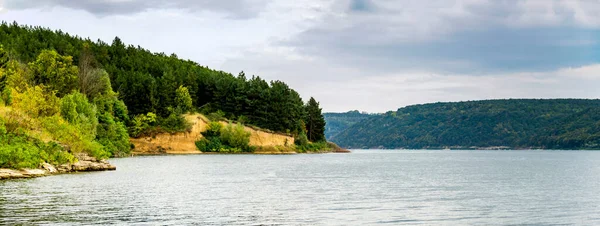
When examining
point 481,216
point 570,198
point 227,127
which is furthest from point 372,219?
point 227,127

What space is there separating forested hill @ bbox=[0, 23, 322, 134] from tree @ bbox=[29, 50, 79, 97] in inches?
1042

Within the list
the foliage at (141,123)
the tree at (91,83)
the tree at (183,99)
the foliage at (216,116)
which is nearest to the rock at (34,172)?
the tree at (91,83)

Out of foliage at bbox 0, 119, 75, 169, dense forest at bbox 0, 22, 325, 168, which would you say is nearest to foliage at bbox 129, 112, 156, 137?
dense forest at bbox 0, 22, 325, 168

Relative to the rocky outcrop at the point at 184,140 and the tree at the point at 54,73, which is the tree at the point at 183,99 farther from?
the tree at the point at 54,73

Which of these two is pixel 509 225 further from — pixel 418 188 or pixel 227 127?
pixel 227 127

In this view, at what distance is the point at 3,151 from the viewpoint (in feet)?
168

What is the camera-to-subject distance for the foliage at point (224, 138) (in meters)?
139

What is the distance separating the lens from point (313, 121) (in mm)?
174000

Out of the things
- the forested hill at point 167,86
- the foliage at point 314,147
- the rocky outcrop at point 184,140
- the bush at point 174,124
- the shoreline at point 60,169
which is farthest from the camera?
the foliage at point 314,147

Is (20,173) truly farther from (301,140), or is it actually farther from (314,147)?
(314,147)

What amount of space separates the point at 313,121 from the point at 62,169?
11564 centimetres

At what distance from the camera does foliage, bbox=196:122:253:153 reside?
13888 cm

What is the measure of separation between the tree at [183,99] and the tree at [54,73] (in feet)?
112

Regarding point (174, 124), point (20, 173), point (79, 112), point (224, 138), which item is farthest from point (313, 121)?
point (20, 173)
